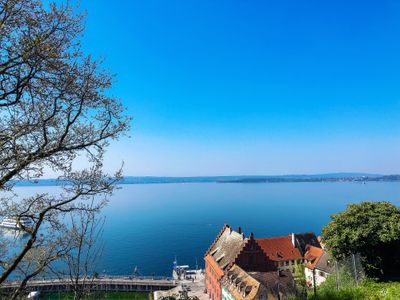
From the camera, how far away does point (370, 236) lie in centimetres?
3041

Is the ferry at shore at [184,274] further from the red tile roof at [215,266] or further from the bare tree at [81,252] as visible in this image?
the bare tree at [81,252]

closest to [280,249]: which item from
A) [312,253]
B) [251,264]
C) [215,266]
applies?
[312,253]

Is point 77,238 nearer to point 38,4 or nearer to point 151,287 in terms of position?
point 38,4

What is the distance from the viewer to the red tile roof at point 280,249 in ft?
213

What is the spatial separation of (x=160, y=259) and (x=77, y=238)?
95.2 meters

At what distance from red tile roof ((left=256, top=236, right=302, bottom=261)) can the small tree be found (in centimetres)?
3256

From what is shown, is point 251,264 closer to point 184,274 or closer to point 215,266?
point 215,266

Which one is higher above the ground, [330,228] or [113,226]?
[330,228]

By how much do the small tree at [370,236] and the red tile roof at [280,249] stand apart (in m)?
32.6

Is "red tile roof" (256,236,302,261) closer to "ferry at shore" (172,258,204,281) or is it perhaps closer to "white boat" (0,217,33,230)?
"ferry at shore" (172,258,204,281)

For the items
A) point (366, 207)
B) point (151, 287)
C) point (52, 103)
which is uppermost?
point (52, 103)

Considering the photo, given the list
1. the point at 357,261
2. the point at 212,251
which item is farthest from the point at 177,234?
the point at 357,261

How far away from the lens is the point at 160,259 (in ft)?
334

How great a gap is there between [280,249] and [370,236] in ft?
124
